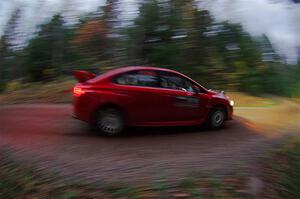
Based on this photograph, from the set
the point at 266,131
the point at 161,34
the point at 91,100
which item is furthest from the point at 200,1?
the point at 91,100

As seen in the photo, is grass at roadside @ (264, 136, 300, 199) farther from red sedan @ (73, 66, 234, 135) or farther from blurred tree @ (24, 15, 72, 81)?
blurred tree @ (24, 15, 72, 81)

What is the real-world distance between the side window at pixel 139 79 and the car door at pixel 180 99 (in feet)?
0.66

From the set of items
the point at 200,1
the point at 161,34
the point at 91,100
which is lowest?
the point at 91,100

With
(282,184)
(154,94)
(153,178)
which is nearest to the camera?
(153,178)

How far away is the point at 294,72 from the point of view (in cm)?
2264

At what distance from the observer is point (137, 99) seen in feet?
35.8

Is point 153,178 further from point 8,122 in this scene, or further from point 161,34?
point 161,34

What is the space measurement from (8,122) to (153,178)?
6881mm

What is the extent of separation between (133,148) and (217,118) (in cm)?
326

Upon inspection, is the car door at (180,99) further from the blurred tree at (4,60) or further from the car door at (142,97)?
the blurred tree at (4,60)

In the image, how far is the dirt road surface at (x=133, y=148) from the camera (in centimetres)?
782

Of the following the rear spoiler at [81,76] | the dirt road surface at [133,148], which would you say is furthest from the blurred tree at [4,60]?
the rear spoiler at [81,76]

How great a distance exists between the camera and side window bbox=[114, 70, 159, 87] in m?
11.0

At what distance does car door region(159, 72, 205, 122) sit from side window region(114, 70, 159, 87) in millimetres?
200
